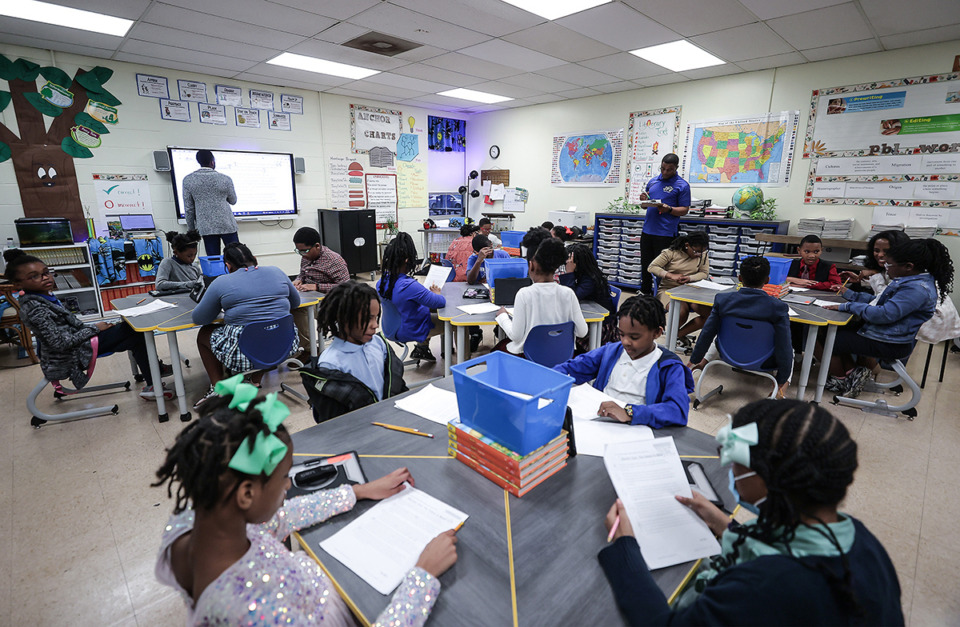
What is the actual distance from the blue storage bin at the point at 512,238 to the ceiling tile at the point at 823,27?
3.30m

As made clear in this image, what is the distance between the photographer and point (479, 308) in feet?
10.7

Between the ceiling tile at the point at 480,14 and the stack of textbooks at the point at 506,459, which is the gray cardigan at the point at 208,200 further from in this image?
the stack of textbooks at the point at 506,459

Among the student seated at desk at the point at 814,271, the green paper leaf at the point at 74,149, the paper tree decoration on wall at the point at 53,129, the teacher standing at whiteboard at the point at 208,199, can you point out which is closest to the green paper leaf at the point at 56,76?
the paper tree decoration on wall at the point at 53,129

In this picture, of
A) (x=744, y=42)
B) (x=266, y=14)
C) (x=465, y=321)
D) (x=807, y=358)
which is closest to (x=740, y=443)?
(x=465, y=321)

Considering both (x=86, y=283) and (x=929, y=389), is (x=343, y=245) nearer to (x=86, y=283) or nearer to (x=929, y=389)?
(x=86, y=283)

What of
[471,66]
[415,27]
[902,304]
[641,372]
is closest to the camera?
[641,372]

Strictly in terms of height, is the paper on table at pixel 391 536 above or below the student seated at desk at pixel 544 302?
below

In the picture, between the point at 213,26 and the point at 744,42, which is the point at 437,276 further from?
the point at 744,42

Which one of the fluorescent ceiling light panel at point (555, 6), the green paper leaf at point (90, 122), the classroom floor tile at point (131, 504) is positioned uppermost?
the fluorescent ceiling light panel at point (555, 6)

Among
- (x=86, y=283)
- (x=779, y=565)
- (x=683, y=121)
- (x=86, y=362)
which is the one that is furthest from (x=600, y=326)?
(x=86, y=283)

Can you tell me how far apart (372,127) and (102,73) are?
3.41 metres

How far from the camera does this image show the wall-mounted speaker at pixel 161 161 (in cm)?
537

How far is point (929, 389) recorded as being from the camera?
3596 mm

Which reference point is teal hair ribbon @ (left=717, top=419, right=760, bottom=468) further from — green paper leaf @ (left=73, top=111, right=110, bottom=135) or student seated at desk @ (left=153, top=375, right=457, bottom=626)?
green paper leaf @ (left=73, top=111, right=110, bottom=135)
